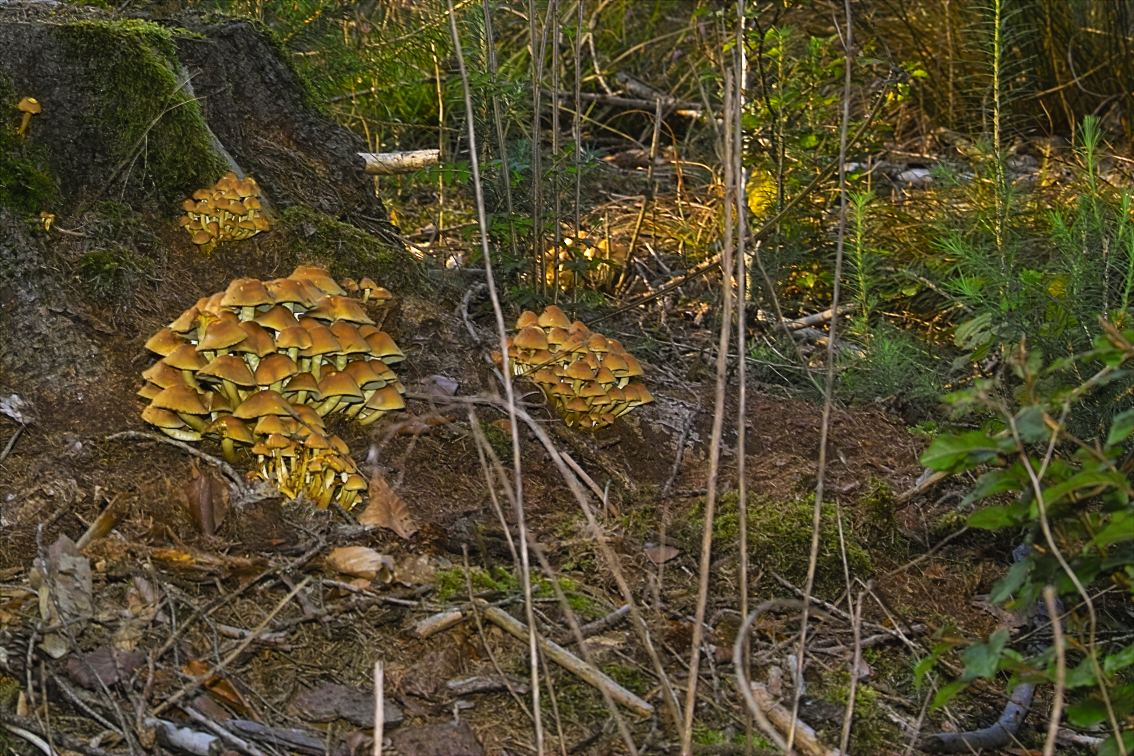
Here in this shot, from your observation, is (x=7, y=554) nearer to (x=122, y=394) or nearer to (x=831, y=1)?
(x=122, y=394)

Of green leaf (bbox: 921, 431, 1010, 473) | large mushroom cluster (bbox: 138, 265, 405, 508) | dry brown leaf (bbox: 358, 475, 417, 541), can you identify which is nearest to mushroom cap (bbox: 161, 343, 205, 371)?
large mushroom cluster (bbox: 138, 265, 405, 508)

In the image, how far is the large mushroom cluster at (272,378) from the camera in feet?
8.60

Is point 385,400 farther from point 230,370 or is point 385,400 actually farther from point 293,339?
point 230,370

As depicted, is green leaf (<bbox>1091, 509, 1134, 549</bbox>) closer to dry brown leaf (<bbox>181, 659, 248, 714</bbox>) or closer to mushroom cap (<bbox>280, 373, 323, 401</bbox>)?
dry brown leaf (<bbox>181, 659, 248, 714</bbox>)

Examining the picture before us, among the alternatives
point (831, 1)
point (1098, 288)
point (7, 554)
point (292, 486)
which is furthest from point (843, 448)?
point (831, 1)

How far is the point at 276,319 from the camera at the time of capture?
2715mm

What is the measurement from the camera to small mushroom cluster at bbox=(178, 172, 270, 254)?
11.1ft

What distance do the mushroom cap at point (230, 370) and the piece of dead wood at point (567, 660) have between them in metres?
0.89

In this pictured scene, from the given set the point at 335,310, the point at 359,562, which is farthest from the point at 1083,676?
the point at 335,310

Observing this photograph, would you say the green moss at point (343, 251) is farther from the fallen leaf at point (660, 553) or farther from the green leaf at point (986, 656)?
the green leaf at point (986, 656)

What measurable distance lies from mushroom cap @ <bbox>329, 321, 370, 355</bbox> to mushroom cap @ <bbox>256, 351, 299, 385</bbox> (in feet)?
0.52

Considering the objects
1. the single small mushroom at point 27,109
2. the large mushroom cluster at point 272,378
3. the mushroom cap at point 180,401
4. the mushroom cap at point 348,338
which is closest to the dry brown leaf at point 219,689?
the large mushroom cluster at point 272,378

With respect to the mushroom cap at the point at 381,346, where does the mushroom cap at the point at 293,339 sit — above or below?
above

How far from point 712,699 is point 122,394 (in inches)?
76.1
